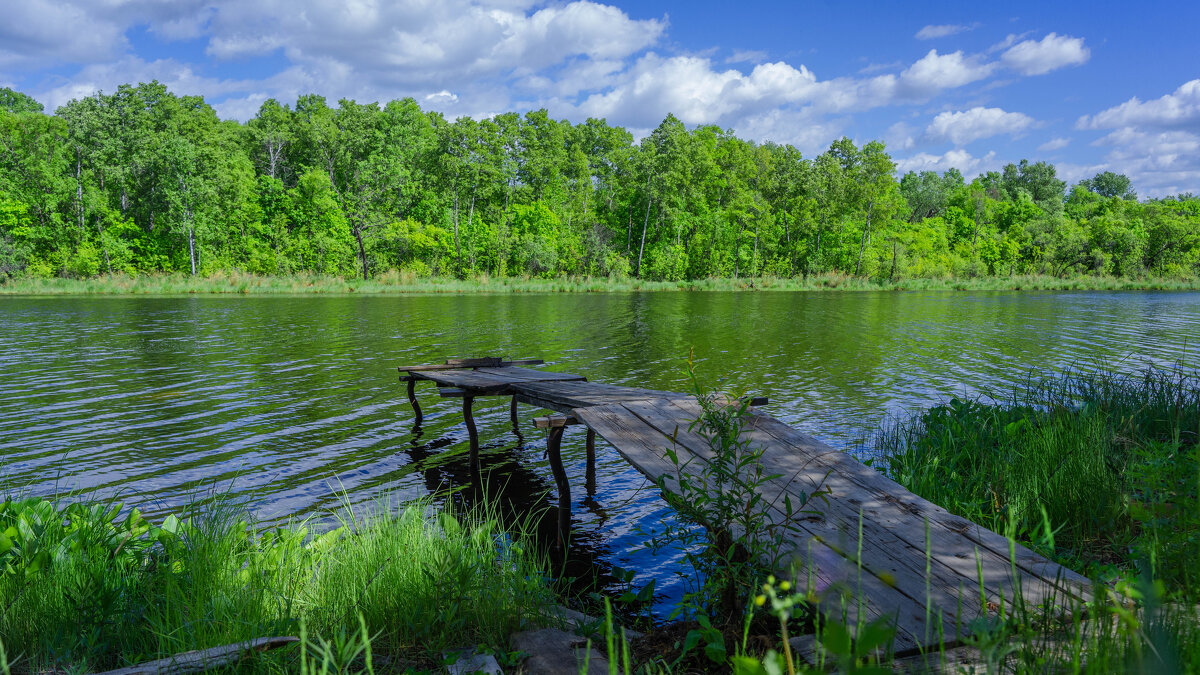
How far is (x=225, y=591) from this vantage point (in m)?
3.69

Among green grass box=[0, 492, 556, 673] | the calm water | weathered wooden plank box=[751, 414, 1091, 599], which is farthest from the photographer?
the calm water

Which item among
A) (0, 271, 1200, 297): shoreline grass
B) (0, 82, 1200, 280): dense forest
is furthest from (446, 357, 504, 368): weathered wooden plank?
(0, 82, 1200, 280): dense forest

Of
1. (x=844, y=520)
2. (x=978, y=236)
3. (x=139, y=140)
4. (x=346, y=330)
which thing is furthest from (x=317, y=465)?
(x=978, y=236)

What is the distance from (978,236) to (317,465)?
8033cm

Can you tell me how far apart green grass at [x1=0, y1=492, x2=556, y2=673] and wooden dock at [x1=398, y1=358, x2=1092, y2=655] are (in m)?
1.23

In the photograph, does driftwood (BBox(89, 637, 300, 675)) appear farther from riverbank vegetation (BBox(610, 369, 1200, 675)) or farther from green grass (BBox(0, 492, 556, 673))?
riverbank vegetation (BBox(610, 369, 1200, 675))

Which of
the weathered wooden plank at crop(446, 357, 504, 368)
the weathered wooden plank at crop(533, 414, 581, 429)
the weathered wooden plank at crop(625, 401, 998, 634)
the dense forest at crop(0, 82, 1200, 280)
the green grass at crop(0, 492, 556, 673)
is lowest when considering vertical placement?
the green grass at crop(0, 492, 556, 673)

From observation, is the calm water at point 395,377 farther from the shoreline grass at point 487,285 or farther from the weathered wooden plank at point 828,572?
the shoreline grass at point 487,285

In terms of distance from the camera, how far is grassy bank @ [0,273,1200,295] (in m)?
43.1

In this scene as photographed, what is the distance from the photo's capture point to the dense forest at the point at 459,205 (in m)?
50.8

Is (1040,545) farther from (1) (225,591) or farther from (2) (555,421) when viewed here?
(1) (225,591)

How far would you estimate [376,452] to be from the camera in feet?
30.4

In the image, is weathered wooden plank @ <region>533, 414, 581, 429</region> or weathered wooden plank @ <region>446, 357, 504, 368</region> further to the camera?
weathered wooden plank @ <region>446, 357, 504, 368</region>

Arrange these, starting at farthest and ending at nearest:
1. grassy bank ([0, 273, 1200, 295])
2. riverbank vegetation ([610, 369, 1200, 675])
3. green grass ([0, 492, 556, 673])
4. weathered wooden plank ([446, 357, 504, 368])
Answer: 1. grassy bank ([0, 273, 1200, 295])
2. weathered wooden plank ([446, 357, 504, 368])
3. green grass ([0, 492, 556, 673])
4. riverbank vegetation ([610, 369, 1200, 675])
